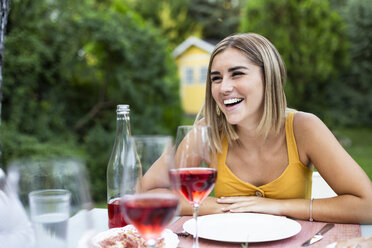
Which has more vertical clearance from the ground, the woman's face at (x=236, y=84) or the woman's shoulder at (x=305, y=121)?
the woman's face at (x=236, y=84)

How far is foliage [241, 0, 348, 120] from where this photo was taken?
10.0 meters

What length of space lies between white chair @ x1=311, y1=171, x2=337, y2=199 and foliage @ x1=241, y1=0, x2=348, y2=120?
26.8 feet

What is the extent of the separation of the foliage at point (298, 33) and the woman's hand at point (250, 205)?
8.75m

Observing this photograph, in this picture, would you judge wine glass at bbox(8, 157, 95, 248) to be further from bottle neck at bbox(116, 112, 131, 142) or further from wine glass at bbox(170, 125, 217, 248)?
bottle neck at bbox(116, 112, 131, 142)

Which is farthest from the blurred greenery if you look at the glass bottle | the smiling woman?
the glass bottle

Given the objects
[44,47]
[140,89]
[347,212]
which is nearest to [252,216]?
[347,212]

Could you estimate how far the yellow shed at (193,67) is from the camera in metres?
17.0

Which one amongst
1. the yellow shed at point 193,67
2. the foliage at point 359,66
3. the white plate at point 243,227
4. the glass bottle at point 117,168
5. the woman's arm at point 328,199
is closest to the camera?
the white plate at point 243,227

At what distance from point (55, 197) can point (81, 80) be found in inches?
288

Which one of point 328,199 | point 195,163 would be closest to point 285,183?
point 328,199

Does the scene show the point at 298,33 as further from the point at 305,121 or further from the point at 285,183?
the point at 285,183

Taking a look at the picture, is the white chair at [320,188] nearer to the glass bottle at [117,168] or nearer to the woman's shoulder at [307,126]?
the woman's shoulder at [307,126]

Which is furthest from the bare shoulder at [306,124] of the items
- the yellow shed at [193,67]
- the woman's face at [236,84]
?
the yellow shed at [193,67]

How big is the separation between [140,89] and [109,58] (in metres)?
0.81
